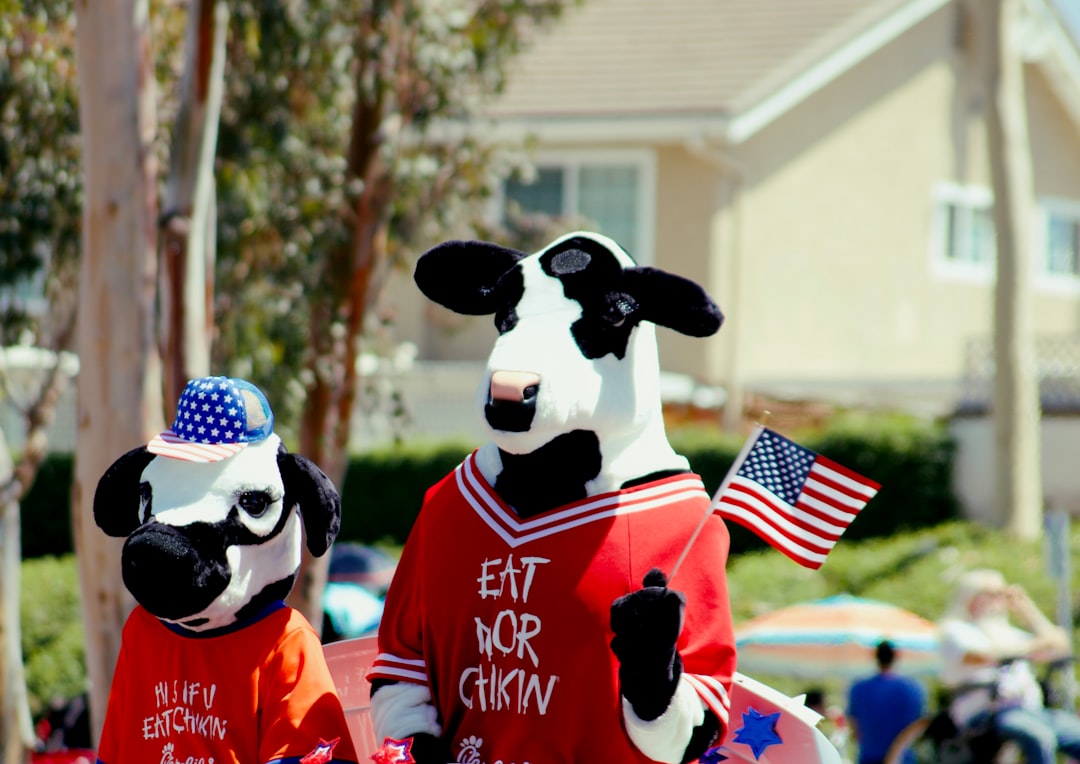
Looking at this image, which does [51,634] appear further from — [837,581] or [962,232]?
[962,232]

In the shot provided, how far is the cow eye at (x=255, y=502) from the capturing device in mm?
3775

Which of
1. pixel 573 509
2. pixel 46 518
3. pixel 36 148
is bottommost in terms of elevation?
pixel 46 518

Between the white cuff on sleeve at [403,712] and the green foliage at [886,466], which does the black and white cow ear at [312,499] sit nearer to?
the white cuff on sleeve at [403,712]

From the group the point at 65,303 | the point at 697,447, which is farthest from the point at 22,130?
the point at 697,447

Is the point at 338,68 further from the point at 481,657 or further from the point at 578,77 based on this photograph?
the point at 578,77

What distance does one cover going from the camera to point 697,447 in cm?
1491

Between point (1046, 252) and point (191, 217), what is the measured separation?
50.9 ft

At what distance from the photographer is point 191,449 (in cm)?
372

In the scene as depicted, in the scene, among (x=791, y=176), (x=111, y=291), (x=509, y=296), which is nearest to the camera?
(x=509, y=296)

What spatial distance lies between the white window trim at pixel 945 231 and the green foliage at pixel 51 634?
1071 cm

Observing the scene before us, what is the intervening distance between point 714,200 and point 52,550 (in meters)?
8.21

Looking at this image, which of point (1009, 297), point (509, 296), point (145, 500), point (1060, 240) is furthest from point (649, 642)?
point (1060, 240)

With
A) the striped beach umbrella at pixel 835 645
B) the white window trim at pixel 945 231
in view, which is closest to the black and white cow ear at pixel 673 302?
the striped beach umbrella at pixel 835 645

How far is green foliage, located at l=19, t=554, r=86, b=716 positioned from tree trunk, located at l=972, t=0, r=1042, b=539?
8254mm
